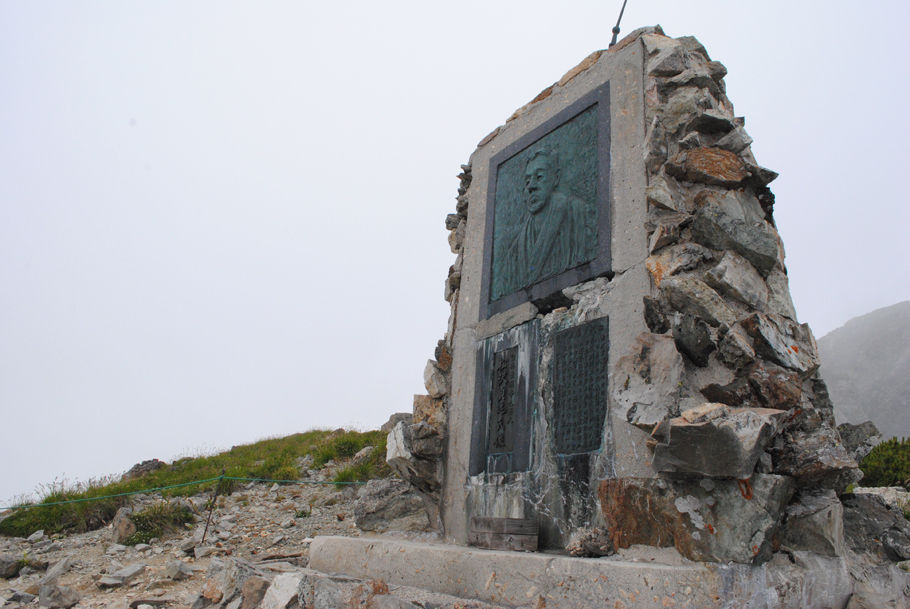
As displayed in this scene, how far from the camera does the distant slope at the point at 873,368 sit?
61.9 feet

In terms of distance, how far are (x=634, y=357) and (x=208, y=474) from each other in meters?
8.72

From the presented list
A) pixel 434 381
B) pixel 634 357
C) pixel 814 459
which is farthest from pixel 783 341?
pixel 434 381

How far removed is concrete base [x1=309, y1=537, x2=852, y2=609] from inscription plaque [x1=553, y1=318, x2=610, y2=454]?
678 mm

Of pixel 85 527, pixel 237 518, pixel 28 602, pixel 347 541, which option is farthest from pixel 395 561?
pixel 85 527

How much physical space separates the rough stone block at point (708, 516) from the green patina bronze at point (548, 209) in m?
1.49

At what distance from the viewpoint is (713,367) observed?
2.74 meters

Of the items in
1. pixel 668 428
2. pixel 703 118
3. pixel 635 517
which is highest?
pixel 703 118

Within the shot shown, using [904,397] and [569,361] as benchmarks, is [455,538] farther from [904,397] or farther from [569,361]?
[904,397]

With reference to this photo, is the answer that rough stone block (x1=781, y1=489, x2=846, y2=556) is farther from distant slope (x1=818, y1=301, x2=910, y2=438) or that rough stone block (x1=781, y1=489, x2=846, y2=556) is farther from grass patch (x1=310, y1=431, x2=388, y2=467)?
distant slope (x1=818, y1=301, x2=910, y2=438)

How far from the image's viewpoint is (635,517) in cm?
276

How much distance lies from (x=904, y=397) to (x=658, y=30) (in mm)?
20316

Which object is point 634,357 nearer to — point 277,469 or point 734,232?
point 734,232

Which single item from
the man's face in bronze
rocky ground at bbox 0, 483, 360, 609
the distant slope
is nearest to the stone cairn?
the man's face in bronze

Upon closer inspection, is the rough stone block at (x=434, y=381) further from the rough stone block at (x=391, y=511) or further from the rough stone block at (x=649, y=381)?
the rough stone block at (x=649, y=381)
